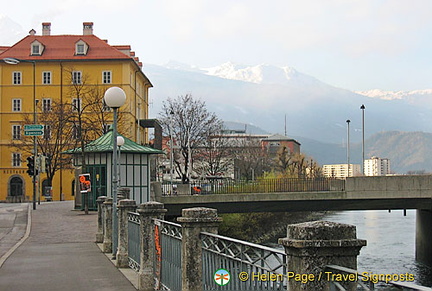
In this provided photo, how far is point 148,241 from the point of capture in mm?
12797

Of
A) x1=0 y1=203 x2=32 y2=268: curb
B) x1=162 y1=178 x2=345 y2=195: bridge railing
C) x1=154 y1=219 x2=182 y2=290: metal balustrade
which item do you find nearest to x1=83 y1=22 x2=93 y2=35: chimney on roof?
x1=162 y1=178 x2=345 y2=195: bridge railing

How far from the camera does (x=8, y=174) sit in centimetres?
7881

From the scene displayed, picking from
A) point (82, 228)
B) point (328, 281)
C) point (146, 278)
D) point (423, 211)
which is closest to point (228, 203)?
point (423, 211)

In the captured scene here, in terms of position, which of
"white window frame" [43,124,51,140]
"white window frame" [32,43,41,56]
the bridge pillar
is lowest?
the bridge pillar

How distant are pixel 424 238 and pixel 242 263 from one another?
3927 cm

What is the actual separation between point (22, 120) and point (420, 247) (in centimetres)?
4904

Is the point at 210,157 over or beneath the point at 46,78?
beneath

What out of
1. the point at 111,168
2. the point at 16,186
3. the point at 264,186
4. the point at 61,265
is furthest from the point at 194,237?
the point at 16,186

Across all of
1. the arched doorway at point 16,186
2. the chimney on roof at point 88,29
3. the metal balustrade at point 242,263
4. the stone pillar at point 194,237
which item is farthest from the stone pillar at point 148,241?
the chimney on roof at point 88,29

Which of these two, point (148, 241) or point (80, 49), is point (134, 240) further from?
point (80, 49)

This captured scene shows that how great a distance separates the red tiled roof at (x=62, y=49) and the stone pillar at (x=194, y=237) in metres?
71.9

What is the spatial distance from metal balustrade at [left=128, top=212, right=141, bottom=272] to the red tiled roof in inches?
2565

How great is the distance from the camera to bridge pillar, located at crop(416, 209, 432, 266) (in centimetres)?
4234

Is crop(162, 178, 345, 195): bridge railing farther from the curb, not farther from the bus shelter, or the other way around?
the curb
